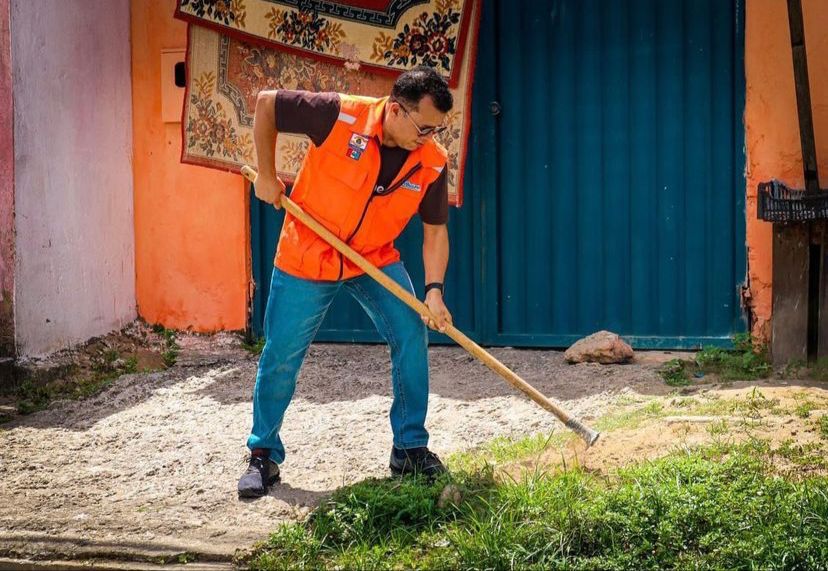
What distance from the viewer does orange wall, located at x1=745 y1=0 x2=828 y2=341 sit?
6910mm

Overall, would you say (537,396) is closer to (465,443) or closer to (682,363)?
(465,443)

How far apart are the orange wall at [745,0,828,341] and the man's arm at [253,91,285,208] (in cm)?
372

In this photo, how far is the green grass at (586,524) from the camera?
3.76 m

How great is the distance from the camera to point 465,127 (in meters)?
7.14

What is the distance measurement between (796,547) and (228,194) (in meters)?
5.28

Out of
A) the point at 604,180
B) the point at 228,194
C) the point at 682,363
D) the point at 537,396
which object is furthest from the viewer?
the point at 228,194

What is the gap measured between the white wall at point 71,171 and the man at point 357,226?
9.71ft

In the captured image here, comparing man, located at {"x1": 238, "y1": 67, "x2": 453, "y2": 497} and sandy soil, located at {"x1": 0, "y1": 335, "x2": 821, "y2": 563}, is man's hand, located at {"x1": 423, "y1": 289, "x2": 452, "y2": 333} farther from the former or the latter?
sandy soil, located at {"x1": 0, "y1": 335, "x2": 821, "y2": 563}

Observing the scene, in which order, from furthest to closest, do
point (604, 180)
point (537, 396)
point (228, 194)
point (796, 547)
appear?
1. point (228, 194)
2. point (604, 180)
3. point (537, 396)
4. point (796, 547)

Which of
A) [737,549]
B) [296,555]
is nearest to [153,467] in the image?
[296,555]

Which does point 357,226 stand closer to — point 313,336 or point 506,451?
point 313,336

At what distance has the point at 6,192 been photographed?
692 cm

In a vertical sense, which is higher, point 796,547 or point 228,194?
point 228,194

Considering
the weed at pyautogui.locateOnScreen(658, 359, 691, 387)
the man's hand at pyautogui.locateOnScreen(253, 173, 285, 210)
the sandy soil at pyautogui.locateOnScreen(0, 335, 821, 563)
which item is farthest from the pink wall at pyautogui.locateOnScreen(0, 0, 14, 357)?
the weed at pyautogui.locateOnScreen(658, 359, 691, 387)
